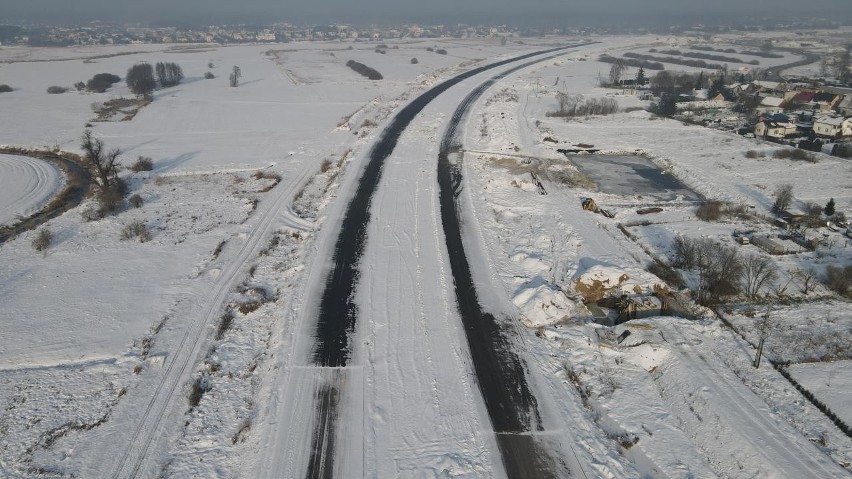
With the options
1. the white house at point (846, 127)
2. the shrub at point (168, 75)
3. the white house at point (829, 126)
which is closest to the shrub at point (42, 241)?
the shrub at point (168, 75)

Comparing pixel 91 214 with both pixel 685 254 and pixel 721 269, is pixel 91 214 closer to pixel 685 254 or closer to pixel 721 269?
pixel 685 254

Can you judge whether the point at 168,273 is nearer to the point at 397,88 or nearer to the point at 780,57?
the point at 397,88

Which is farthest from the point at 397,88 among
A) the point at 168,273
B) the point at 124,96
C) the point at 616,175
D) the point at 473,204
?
the point at 168,273

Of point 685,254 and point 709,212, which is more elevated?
point 709,212

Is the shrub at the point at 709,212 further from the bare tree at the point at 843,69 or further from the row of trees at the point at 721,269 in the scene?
the bare tree at the point at 843,69

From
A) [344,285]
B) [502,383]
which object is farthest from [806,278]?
[344,285]

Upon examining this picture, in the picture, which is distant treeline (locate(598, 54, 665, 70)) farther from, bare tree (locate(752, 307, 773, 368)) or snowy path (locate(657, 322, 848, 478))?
snowy path (locate(657, 322, 848, 478))
